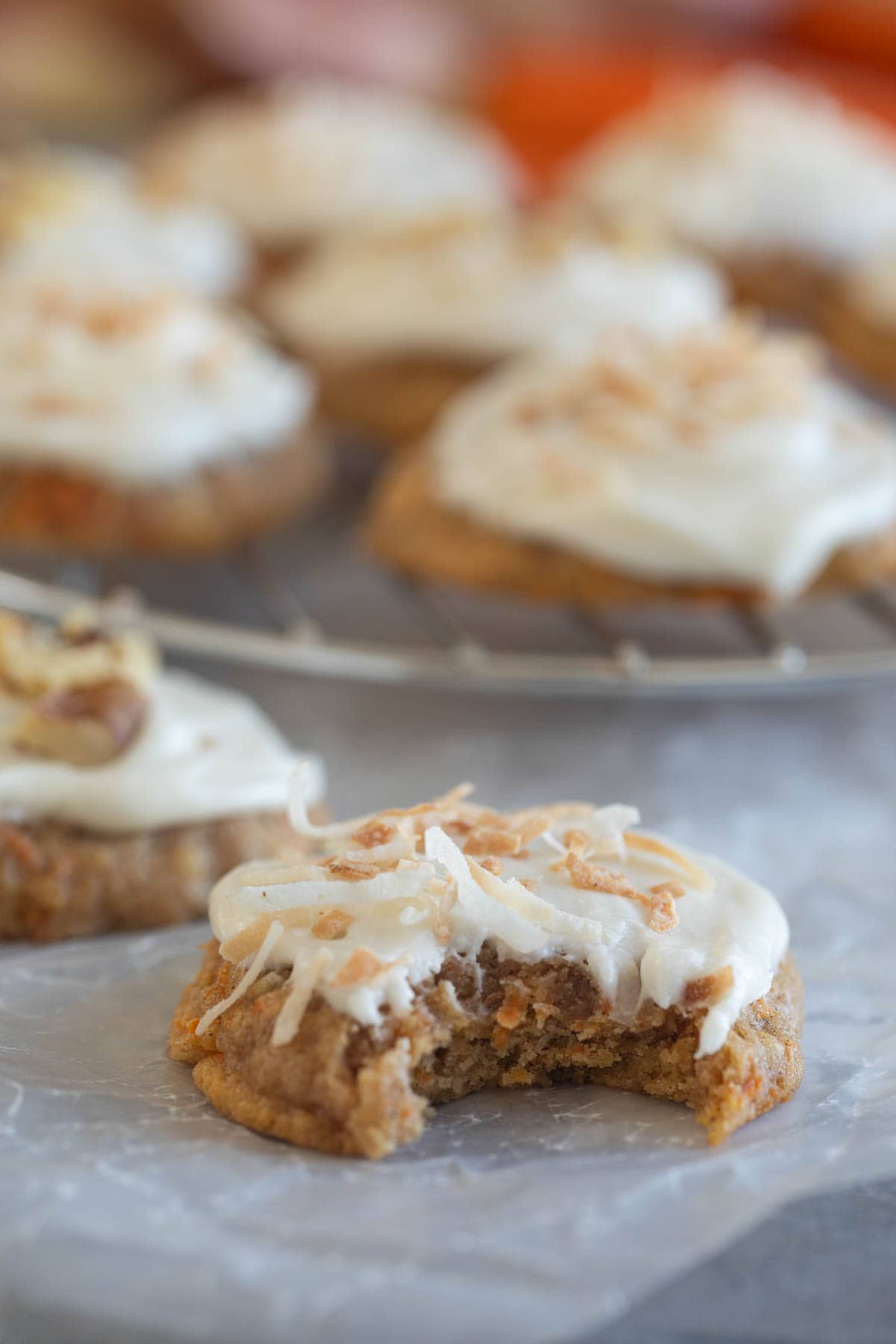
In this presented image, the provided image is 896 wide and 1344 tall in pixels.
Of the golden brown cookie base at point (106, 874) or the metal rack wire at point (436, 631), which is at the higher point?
the metal rack wire at point (436, 631)

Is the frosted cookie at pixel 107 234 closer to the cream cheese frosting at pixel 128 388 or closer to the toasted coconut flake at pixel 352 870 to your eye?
the cream cheese frosting at pixel 128 388

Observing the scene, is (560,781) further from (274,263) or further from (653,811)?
(274,263)

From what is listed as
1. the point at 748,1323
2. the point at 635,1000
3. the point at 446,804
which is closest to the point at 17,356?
the point at 446,804

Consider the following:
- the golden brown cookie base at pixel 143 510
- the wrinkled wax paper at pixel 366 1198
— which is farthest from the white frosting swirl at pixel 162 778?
the golden brown cookie base at pixel 143 510

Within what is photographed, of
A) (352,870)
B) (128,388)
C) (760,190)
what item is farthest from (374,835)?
(760,190)

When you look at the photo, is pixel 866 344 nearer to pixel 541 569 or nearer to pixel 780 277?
pixel 780 277

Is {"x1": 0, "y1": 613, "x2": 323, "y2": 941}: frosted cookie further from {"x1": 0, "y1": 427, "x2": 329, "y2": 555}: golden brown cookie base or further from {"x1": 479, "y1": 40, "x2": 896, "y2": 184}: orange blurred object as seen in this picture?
{"x1": 479, "y1": 40, "x2": 896, "y2": 184}: orange blurred object

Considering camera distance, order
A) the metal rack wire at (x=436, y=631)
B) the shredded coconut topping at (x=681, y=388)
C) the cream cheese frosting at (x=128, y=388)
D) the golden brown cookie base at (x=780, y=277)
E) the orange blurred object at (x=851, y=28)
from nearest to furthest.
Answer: the metal rack wire at (x=436, y=631)
the shredded coconut topping at (x=681, y=388)
the cream cheese frosting at (x=128, y=388)
the golden brown cookie base at (x=780, y=277)
the orange blurred object at (x=851, y=28)
